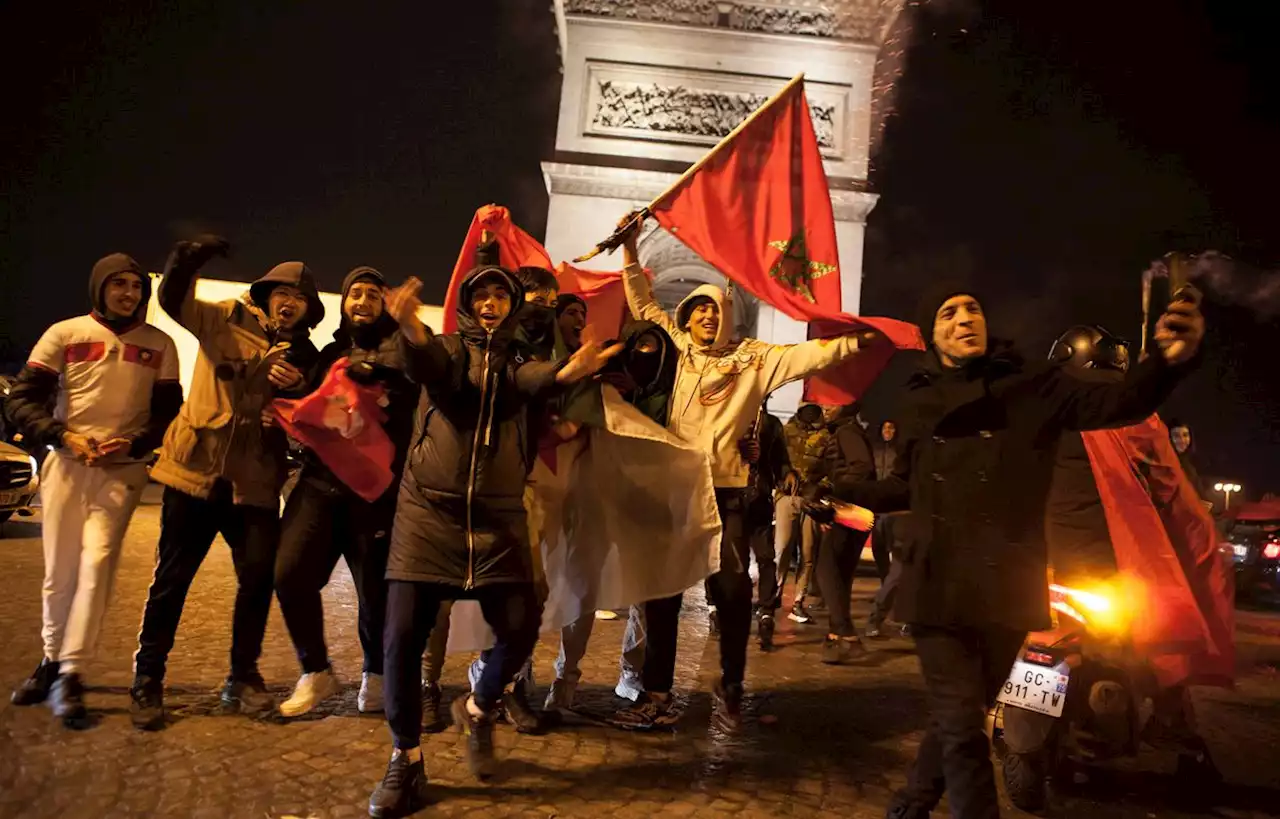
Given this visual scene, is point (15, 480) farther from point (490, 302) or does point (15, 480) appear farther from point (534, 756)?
point (490, 302)

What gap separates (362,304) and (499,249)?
943 mm

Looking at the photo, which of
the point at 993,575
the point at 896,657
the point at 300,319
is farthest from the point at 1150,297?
the point at 896,657

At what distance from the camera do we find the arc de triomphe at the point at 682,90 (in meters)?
18.4

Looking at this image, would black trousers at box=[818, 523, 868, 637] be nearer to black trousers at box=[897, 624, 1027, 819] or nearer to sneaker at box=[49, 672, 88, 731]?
black trousers at box=[897, 624, 1027, 819]

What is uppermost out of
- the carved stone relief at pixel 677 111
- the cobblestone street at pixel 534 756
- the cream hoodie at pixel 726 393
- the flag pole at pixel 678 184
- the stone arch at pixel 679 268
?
the carved stone relief at pixel 677 111

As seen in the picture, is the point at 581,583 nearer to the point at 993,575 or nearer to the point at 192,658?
the point at 993,575

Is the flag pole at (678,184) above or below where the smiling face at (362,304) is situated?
above

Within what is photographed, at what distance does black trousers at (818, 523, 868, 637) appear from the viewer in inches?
251

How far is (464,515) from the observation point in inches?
123

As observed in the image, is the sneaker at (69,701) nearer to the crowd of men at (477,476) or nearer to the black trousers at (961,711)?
the crowd of men at (477,476)

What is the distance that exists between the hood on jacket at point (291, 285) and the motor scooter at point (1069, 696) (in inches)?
140

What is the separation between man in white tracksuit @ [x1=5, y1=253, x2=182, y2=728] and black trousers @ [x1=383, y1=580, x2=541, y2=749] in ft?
5.60

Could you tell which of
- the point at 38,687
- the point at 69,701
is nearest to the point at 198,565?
the point at 69,701

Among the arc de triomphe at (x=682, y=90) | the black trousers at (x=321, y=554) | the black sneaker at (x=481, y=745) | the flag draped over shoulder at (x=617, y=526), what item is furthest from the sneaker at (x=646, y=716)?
the arc de triomphe at (x=682, y=90)
